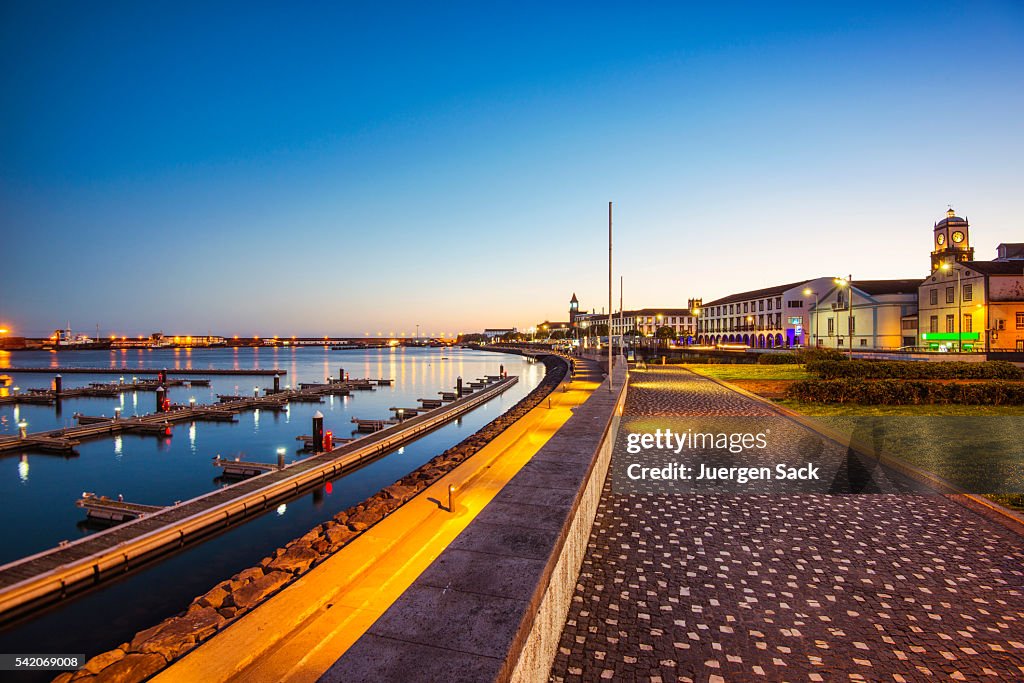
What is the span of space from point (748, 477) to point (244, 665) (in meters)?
10.5

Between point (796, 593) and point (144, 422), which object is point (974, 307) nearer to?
point (796, 593)

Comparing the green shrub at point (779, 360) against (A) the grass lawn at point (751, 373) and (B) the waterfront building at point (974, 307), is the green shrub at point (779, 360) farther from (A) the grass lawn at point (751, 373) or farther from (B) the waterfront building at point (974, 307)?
(B) the waterfront building at point (974, 307)

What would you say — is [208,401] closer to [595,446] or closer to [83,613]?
[83,613]

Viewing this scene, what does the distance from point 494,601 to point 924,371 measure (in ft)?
112

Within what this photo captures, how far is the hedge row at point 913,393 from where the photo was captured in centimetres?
2169

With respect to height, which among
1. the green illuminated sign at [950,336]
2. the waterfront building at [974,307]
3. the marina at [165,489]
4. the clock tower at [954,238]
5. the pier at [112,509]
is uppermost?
the clock tower at [954,238]

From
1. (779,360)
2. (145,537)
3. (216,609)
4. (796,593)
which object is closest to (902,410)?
(796,593)

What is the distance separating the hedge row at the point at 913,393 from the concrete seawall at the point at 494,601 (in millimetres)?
20918

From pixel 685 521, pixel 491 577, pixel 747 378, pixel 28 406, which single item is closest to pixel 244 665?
pixel 491 577

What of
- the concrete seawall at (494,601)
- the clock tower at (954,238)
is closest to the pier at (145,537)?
the concrete seawall at (494,601)

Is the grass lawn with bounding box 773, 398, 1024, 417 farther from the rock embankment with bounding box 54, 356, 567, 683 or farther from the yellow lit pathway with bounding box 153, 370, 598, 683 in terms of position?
the rock embankment with bounding box 54, 356, 567, 683

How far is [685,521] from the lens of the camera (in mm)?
9086

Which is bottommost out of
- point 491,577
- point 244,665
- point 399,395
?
point 399,395

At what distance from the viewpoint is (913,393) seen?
2234cm
